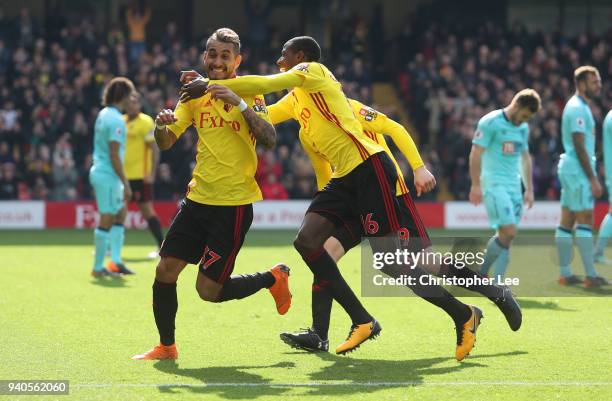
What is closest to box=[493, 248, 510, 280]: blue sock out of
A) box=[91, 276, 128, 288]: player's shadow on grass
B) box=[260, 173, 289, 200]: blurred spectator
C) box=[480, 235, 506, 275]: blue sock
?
box=[480, 235, 506, 275]: blue sock

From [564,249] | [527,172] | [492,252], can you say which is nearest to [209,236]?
[492,252]

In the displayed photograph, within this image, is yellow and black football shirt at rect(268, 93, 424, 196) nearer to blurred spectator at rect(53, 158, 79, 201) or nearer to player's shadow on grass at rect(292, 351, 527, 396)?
player's shadow on grass at rect(292, 351, 527, 396)

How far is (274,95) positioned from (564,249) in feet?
42.2

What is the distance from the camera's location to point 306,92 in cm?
767

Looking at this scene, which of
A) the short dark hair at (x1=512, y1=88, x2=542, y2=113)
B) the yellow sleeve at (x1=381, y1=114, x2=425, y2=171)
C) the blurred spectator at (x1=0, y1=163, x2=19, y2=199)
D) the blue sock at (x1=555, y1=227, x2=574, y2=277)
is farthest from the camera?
the blurred spectator at (x1=0, y1=163, x2=19, y2=199)

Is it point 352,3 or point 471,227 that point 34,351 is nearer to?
point 471,227

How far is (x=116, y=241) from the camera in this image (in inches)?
530

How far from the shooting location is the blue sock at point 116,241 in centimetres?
1336

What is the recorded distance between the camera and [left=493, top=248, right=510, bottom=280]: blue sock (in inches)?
438

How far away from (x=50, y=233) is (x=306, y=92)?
13.6m

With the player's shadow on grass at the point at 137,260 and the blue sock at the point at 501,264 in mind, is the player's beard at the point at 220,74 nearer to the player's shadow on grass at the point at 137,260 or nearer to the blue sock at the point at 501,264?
the blue sock at the point at 501,264

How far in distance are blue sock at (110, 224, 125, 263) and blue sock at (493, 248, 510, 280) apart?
14.8 feet

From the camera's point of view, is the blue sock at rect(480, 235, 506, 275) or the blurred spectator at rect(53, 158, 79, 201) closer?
the blue sock at rect(480, 235, 506, 275)

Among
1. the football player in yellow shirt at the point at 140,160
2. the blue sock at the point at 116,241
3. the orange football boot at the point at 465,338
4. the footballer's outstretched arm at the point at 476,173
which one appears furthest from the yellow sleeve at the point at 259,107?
the football player in yellow shirt at the point at 140,160
